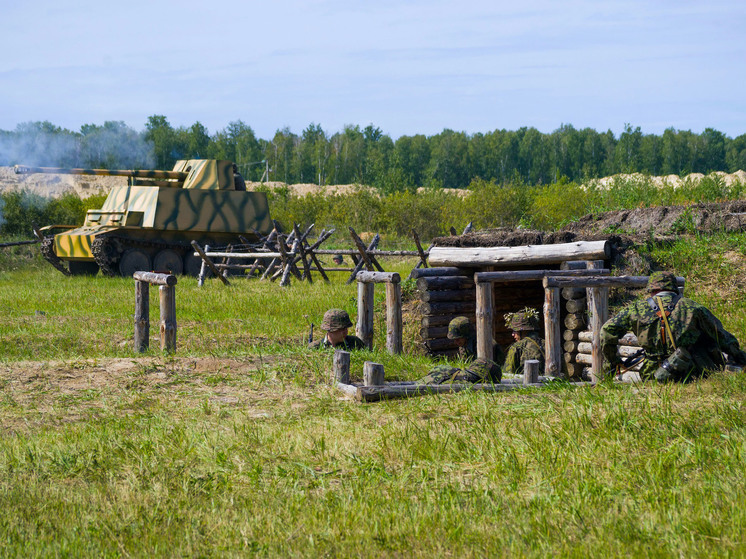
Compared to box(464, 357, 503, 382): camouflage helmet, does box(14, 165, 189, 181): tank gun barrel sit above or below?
above

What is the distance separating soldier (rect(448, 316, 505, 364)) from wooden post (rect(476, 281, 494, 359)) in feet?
0.53

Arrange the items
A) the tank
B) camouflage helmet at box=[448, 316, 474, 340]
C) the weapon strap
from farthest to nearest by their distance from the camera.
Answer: the tank, camouflage helmet at box=[448, 316, 474, 340], the weapon strap

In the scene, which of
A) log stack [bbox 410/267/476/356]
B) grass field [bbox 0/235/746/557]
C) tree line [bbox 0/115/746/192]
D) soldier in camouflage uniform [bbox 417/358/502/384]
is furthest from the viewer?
tree line [bbox 0/115/746/192]

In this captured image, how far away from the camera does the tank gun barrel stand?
2292cm

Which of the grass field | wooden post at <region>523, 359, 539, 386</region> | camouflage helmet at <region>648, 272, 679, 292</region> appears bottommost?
the grass field

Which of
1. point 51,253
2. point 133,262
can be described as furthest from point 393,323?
point 51,253

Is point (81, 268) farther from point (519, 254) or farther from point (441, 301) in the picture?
point (519, 254)

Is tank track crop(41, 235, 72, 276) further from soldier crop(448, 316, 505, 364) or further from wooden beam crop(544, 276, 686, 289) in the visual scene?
wooden beam crop(544, 276, 686, 289)

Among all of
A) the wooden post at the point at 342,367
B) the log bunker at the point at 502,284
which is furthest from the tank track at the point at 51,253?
the wooden post at the point at 342,367

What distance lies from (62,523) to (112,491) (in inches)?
20.4

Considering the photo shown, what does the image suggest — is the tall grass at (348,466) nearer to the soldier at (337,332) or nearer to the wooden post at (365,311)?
the soldier at (337,332)

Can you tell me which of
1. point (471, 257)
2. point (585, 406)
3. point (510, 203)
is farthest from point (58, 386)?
point (510, 203)

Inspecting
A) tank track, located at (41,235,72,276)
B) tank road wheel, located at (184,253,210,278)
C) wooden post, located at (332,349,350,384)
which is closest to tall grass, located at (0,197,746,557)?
wooden post, located at (332,349,350,384)

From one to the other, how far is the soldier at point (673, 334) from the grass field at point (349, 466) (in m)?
0.37
